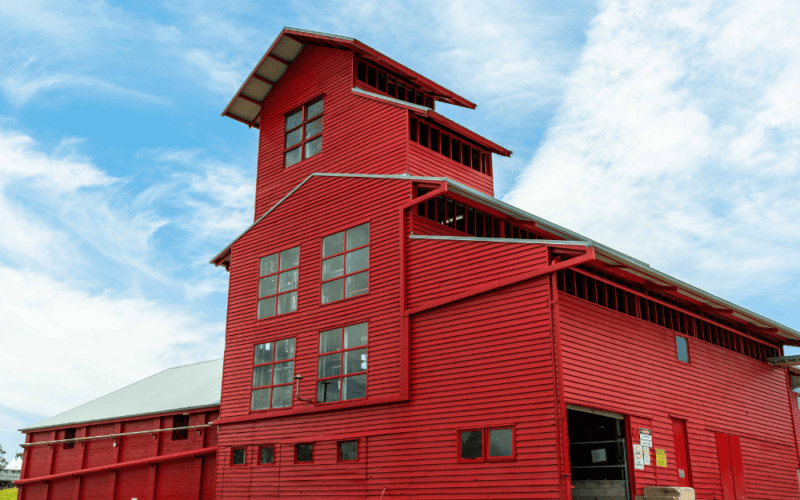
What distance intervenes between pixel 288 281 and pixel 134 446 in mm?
13842

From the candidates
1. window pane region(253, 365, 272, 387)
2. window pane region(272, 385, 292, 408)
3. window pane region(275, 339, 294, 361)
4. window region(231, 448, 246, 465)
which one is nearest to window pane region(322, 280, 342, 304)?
window pane region(275, 339, 294, 361)

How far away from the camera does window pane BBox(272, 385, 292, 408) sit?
1011 inches

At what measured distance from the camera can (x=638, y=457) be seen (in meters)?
21.3

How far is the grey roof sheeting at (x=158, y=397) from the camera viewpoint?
1340 inches

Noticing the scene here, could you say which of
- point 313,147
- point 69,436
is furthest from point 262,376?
point 69,436

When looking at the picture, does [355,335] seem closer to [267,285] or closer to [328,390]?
[328,390]

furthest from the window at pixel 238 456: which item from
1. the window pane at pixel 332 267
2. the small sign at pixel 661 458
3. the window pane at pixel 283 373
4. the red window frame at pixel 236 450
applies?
the small sign at pixel 661 458

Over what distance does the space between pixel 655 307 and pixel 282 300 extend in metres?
13.5

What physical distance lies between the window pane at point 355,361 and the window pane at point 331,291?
7.14 feet

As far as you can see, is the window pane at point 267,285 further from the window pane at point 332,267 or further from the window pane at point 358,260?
the window pane at point 358,260

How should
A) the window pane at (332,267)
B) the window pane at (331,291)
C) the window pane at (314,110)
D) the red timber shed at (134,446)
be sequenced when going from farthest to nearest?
the red timber shed at (134,446)
the window pane at (314,110)
the window pane at (332,267)
the window pane at (331,291)

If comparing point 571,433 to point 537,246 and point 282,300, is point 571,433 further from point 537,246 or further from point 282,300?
point 282,300

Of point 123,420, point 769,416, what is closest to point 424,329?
point 769,416

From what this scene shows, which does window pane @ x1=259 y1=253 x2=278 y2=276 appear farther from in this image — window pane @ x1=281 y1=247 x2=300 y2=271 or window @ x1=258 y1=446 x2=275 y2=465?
window @ x1=258 y1=446 x2=275 y2=465
